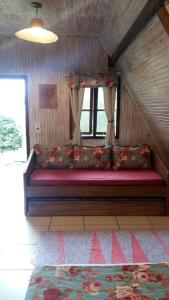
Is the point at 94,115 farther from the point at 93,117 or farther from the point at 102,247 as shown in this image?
the point at 102,247

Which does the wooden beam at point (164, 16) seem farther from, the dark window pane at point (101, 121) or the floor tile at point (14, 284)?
the dark window pane at point (101, 121)

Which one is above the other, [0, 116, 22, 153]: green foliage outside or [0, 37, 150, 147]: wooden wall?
[0, 37, 150, 147]: wooden wall

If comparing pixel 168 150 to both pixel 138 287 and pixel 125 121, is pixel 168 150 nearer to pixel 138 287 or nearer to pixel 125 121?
pixel 125 121

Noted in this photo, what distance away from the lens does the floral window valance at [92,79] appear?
4.24m

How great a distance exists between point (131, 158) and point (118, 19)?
6.72 ft

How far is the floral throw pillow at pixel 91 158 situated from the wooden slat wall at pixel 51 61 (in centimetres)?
74

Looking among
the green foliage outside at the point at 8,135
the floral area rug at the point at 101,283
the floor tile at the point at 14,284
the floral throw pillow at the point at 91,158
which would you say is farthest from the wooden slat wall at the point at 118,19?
the green foliage outside at the point at 8,135

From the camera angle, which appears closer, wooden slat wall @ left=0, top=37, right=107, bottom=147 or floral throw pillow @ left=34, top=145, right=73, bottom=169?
floral throw pillow @ left=34, top=145, right=73, bottom=169

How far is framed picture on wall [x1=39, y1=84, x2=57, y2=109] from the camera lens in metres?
4.39

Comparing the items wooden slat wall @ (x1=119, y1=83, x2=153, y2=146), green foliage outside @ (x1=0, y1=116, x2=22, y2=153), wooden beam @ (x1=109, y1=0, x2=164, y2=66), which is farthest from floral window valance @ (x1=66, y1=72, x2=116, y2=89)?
green foliage outside @ (x1=0, y1=116, x2=22, y2=153)

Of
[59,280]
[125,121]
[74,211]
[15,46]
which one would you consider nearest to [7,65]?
[15,46]

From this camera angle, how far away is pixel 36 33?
2.57 metres

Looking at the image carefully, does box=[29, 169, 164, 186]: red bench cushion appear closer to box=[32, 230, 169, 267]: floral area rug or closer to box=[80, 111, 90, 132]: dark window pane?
box=[32, 230, 169, 267]: floral area rug

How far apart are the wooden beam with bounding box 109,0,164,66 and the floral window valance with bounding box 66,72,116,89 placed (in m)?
0.85
